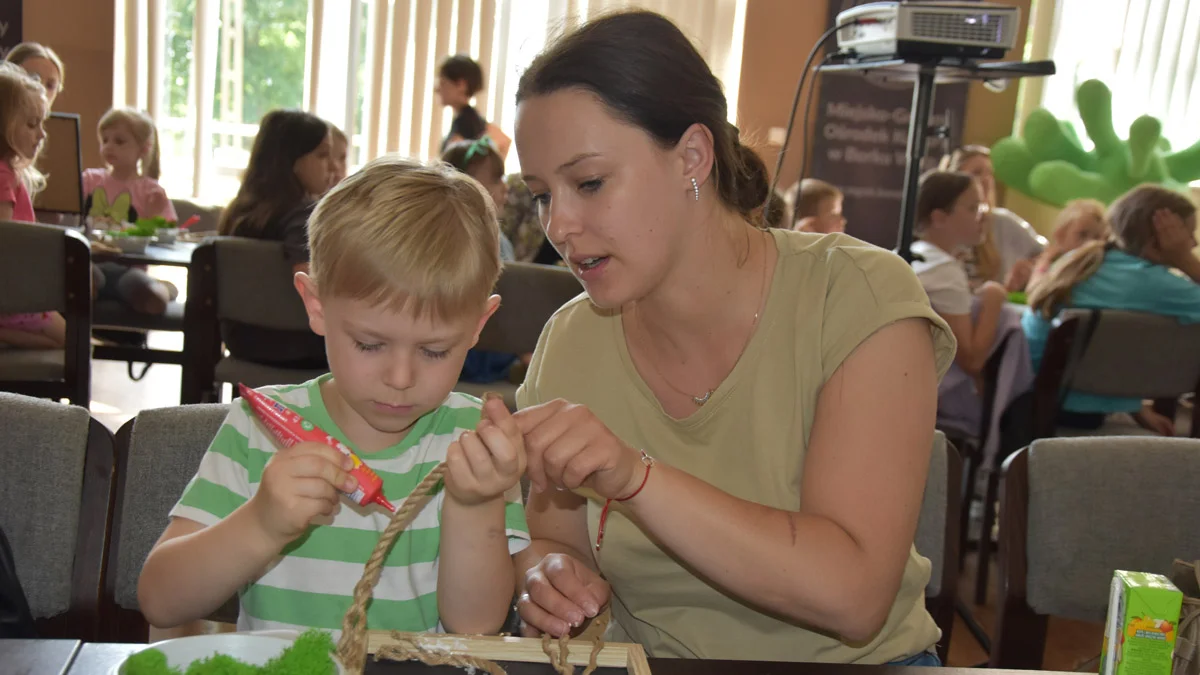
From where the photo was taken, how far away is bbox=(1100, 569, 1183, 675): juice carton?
3.06ft

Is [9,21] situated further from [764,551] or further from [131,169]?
[764,551]

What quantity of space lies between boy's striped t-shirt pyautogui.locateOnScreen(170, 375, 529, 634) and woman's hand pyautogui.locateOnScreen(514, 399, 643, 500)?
0.23 meters

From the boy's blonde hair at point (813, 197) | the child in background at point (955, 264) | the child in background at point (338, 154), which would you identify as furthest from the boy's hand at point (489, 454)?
the boy's blonde hair at point (813, 197)

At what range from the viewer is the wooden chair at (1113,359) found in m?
3.15

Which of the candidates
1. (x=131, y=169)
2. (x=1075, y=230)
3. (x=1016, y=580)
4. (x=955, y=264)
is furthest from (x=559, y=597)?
(x=131, y=169)

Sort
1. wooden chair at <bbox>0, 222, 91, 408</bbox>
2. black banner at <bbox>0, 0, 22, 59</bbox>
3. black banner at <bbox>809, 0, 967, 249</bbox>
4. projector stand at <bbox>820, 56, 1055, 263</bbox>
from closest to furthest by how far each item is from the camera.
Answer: wooden chair at <bbox>0, 222, 91, 408</bbox> < projector stand at <bbox>820, 56, 1055, 263</bbox> < black banner at <bbox>0, 0, 22, 59</bbox> < black banner at <bbox>809, 0, 967, 249</bbox>

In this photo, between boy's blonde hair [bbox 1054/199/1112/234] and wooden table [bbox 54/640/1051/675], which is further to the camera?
boy's blonde hair [bbox 1054/199/1112/234]

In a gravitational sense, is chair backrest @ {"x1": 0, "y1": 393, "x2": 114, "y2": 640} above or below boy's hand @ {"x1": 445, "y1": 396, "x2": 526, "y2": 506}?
below

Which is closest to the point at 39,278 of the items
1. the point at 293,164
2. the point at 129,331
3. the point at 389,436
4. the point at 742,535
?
the point at 293,164

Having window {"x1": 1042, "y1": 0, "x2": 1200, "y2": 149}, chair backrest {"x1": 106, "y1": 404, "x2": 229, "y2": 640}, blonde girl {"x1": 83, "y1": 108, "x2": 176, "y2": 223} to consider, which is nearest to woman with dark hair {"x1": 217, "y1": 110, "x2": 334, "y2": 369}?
blonde girl {"x1": 83, "y1": 108, "x2": 176, "y2": 223}

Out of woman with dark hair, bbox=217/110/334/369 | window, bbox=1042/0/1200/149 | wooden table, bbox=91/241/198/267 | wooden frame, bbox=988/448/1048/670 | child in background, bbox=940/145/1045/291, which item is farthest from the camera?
window, bbox=1042/0/1200/149

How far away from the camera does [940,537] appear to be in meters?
1.46

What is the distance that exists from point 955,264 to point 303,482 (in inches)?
122

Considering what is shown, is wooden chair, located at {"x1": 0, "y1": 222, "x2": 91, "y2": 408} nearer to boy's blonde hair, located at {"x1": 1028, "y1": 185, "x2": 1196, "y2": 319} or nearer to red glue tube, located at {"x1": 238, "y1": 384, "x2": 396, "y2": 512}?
red glue tube, located at {"x1": 238, "y1": 384, "x2": 396, "y2": 512}
